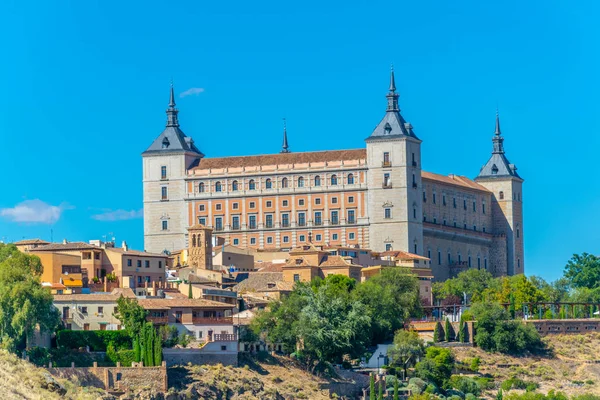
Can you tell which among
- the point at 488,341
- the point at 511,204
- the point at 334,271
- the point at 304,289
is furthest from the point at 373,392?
the point at 511,204

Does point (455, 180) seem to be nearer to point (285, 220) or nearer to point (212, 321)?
point (285, 220)

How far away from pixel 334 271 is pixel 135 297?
2519cm

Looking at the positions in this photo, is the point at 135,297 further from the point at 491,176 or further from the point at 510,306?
the point at 491,176

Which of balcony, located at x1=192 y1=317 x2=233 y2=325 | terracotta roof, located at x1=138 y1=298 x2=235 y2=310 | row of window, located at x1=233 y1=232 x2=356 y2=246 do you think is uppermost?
row of window, located at x1=233 y1=232 x2=356 y2=246

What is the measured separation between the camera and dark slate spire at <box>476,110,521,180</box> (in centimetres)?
15788

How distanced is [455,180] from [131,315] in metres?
69.8

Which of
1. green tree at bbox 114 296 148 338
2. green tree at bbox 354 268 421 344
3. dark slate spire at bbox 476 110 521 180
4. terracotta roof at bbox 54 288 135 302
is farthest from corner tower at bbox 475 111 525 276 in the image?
green tree at bbox 114 296 148 338

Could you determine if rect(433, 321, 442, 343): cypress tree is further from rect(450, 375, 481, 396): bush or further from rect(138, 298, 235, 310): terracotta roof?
rect(138, 298, 235, 310): terracotta roof

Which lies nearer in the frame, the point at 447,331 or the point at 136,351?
the point at 136,351

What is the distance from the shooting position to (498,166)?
521 feet

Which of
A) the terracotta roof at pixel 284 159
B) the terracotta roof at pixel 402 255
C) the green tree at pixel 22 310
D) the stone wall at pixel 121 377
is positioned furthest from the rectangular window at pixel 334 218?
the stone wall at pixel 121 377

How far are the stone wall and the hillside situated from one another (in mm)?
23678

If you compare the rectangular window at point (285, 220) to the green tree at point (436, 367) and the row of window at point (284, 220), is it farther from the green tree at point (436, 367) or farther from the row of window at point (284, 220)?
the green tree at point (436, 367)

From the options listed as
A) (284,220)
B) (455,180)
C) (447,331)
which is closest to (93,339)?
(447,331)
